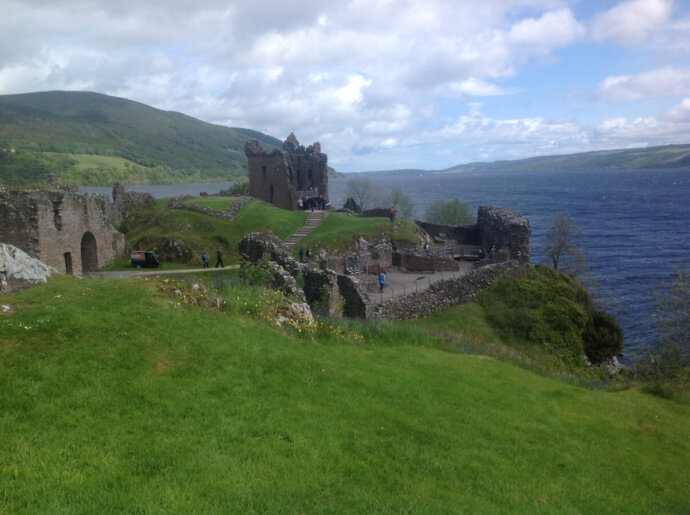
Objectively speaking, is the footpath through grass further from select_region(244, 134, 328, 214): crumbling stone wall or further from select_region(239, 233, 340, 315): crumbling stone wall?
select_region(244, 134, 328, 214): crumbling stone wall

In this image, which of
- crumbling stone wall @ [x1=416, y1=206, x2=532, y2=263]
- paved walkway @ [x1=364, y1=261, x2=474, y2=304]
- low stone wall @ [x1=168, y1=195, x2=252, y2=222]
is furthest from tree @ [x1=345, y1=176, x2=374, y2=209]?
paved walkway @ [x1=364, y1=261, x2=474, y2=304]

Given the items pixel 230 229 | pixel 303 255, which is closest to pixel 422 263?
pixel 303 255

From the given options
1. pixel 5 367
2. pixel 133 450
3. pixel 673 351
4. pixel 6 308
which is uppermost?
pixel 6 308

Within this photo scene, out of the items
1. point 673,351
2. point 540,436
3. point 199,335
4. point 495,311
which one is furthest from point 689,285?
point 199,335

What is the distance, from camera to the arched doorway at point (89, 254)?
3728 cm

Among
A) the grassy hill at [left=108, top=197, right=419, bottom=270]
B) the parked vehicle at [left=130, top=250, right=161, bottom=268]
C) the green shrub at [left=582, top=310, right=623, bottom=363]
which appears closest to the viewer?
the green shrub at [left=582, top=310, right=623, bottom=363]

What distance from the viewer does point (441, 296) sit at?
98.2 ft

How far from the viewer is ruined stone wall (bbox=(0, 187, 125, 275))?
2942cm

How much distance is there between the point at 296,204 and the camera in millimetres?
58469

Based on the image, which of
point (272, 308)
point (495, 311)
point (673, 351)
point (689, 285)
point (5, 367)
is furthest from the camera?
point (495, 311)

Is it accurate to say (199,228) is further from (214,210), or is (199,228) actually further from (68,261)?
(68,261)

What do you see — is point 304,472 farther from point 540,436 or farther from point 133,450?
point 540,436

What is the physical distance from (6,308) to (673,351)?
27657 mm

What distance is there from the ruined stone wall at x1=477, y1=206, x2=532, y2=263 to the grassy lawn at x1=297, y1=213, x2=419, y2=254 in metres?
6.57
